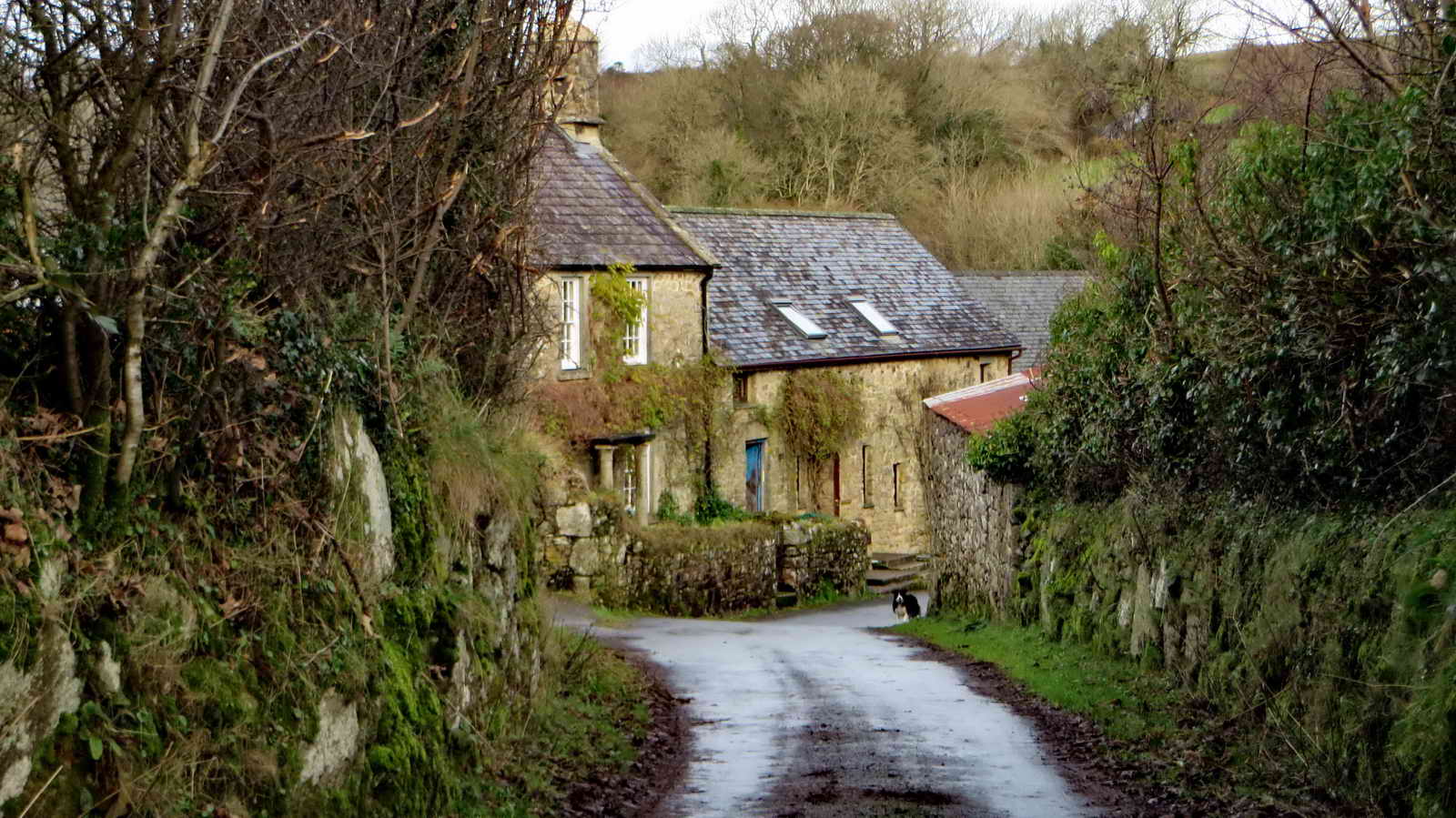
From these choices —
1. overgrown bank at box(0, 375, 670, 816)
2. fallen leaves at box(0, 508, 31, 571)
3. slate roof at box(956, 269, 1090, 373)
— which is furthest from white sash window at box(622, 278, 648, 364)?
fallen leaves at box(0, 508, 31, 571)

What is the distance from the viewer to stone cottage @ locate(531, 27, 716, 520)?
88.1 ft

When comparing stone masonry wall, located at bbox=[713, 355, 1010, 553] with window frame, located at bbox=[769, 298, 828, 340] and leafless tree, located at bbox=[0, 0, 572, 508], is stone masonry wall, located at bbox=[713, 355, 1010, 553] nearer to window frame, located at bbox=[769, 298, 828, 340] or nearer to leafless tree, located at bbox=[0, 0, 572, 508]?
window frame, located at bbox=[769, 298, 828, 340]

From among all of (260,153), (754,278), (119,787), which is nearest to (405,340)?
(260,153)

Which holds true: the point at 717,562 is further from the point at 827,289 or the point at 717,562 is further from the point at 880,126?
the point at 880,126

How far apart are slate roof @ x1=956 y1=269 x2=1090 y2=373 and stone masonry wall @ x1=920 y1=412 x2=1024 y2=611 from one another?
20075mm

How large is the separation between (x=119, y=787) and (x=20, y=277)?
2.31 meters

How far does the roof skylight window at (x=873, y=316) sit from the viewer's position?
35.4 metres

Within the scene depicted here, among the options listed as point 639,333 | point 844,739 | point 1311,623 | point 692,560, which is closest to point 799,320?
point 639,333

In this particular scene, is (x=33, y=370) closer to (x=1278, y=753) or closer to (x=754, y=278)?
(x=1278, y=753)

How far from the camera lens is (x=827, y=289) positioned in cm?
3606

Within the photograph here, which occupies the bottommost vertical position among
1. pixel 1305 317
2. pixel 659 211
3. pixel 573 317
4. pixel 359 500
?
pixel 359 500

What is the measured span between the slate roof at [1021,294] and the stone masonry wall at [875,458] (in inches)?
309

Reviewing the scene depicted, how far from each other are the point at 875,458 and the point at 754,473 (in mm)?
4125

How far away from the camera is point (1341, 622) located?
972 cm
